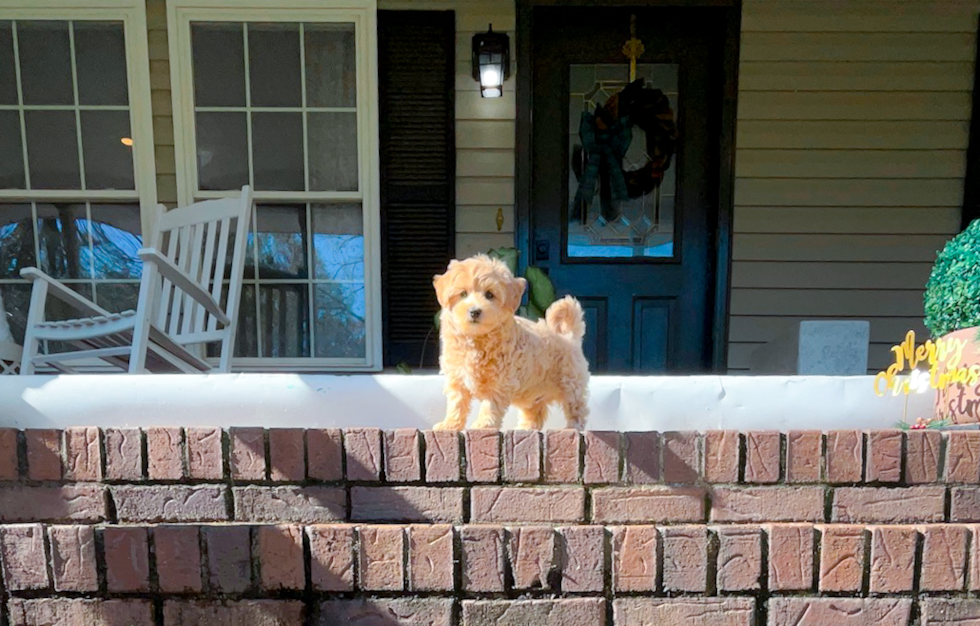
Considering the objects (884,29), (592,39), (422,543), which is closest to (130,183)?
(592,39)

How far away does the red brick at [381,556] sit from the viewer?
0.75 m

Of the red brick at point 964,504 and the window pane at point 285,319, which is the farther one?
the window pane at point 285,319

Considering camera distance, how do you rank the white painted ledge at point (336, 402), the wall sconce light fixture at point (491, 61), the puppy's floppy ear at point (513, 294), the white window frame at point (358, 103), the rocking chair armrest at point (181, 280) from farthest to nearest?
the white window frame at point (358, 103)
the wall sconce light fixture at point (491, 61)
the rocking chair armrest at point (181, 280)
the puppy's floppy ear at point (513, 294)
the white painted ledge at point (336, 402)

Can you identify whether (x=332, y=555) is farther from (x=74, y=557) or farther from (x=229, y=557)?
(x=74, y=557)

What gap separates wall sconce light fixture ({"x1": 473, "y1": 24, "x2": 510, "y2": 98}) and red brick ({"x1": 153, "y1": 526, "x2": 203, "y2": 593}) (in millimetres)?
2555

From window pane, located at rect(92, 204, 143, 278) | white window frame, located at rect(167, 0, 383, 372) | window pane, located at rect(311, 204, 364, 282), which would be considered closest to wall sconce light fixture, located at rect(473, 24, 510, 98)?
white window frame, located at rect(167, 0, 383, 372)

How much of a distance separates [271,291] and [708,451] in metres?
2.88

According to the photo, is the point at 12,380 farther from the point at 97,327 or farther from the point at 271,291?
the point at 271,291

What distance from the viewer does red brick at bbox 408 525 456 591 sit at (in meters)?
0.75

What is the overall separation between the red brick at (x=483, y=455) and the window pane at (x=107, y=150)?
3.07 meters

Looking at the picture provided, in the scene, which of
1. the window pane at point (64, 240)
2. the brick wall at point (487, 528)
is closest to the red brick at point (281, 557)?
the brick wall at point (487, 528)

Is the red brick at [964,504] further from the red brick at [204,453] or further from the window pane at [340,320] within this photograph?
the window pane at [340,320]

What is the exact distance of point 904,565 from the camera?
745mm

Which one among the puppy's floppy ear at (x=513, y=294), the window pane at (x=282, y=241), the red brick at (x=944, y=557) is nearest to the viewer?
the red brick at (x=944, y=557)
